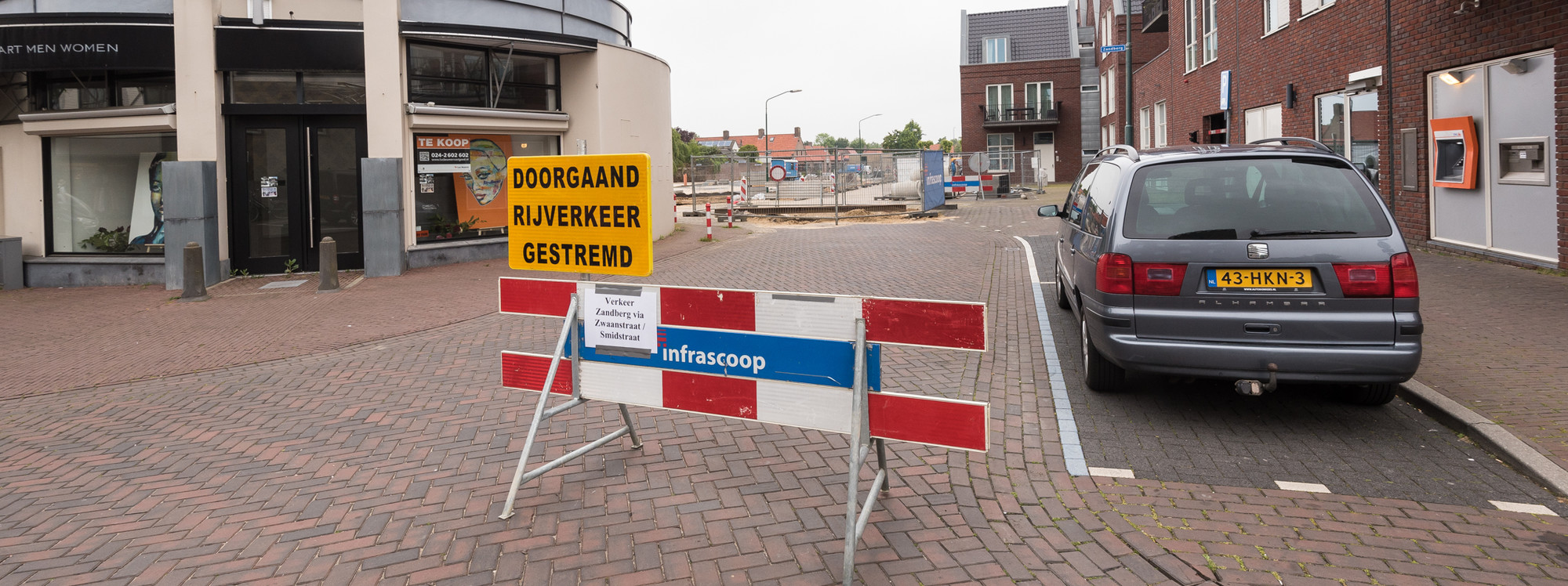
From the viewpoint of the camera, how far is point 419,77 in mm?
15086

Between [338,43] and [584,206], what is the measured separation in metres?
11.0

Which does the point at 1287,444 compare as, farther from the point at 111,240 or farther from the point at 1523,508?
the point at 111,240

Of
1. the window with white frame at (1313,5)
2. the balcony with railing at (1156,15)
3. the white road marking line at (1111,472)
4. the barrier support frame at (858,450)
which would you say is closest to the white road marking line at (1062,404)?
the white road marking line at (1111,472)

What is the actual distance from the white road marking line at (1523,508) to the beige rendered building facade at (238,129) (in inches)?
533

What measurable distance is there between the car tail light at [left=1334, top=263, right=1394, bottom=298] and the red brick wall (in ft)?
144

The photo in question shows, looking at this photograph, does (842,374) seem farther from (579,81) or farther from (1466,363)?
(579,81)

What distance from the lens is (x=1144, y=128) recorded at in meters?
32.2

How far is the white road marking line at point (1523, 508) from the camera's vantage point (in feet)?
13.7

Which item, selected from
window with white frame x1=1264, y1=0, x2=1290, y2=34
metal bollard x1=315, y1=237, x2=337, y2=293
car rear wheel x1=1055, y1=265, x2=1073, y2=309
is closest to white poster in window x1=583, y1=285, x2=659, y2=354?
car rear wheel x1=1055, y1=265, x2=1073, y2=309

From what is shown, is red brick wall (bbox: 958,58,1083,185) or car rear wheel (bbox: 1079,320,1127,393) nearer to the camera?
car rear wheel (bbox: 1079,320,1127,393)

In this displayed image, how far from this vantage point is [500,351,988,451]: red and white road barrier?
3.82 meters

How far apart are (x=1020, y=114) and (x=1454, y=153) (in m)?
36.7

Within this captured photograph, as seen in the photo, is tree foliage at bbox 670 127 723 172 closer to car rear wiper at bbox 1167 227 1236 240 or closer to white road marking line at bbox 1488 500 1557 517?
car rear wiper at bbox 1167 227 1236 240

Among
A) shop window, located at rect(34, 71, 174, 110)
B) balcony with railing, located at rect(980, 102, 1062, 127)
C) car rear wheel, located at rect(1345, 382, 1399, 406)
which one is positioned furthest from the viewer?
balcony with railing, located at rect(980, 102, 1062, 127)
